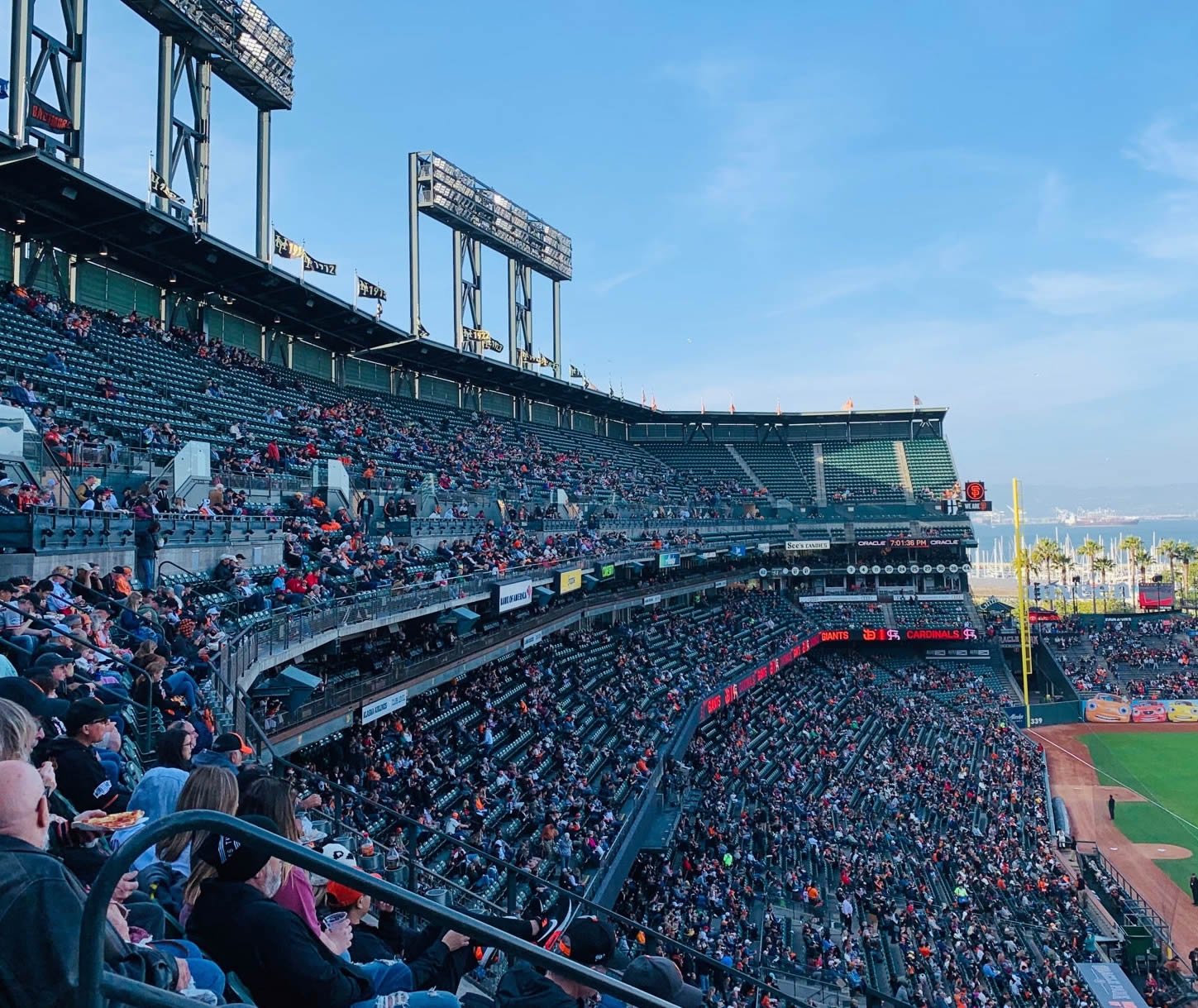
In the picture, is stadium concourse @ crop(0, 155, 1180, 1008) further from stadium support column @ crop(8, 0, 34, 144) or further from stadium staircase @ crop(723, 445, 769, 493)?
stadium staircase @ crop(723, 445, 769, 493)

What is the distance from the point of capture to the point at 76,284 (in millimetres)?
25766

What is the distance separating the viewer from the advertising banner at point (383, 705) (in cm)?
1609

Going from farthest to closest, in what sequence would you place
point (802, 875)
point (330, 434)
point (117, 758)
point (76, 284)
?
point (330, 434), point (76, 284), point (802, 875), point (117, 758)

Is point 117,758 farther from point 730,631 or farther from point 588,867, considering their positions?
point 730,631

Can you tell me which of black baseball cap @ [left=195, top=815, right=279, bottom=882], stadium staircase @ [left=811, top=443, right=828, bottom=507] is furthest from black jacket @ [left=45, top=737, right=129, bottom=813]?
stadium staircase @ [left=811, top=443, right=828, bottom=507]

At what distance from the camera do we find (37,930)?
180 cm

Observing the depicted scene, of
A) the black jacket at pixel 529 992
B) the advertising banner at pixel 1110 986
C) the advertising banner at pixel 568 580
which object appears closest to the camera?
the black jacket at pixel 529 992

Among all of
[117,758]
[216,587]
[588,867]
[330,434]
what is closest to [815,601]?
[330,434]

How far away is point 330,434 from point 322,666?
11.1 meters

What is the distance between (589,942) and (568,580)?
23195mm

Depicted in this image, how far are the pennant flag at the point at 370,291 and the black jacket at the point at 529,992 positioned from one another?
33.5 metres

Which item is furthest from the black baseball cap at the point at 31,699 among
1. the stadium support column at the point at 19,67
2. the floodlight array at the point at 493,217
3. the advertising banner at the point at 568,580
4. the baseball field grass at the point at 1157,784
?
the floodlight array at the point at 493,217

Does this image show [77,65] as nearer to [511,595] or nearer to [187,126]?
[187,126]

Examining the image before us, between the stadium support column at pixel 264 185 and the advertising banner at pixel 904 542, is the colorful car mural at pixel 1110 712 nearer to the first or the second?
the advertising banner at pixel 904 542
